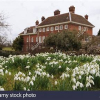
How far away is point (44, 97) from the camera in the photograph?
11.8ft

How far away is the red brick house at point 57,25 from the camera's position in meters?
35.5

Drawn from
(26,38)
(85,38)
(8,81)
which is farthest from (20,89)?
(26,38)

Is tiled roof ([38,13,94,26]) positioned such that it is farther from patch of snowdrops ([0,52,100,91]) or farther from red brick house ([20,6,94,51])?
patch of snowdrops ([0,52,100,91])

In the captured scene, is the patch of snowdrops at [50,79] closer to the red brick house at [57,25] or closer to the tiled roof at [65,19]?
the red brick house at [57,25]

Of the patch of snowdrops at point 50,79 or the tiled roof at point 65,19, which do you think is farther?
the tiled roof at point 65,19

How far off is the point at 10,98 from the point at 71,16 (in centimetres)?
3358

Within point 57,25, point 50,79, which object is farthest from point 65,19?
point 50,79

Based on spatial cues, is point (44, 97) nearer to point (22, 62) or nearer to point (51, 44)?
point (22, 62)

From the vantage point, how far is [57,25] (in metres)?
38.1

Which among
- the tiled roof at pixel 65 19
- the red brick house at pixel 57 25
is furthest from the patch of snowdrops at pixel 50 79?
the tiled roof at pixel 65 19

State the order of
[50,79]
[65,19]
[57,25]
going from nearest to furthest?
[50,79], [65,19], [57,25]

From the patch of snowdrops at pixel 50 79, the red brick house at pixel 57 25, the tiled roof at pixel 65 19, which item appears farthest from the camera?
the tiled roof at pixel 65 19

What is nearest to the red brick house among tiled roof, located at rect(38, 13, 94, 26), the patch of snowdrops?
tiled roof, located at rect(38, 13, 94, 26)

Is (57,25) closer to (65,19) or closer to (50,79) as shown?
(65,19)
